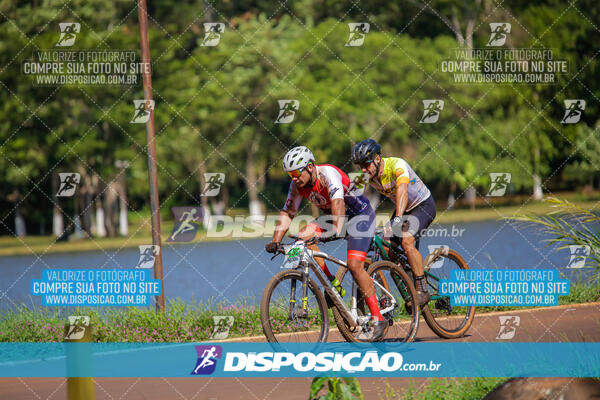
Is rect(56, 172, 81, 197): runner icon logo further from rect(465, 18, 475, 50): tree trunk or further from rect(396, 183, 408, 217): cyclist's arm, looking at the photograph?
rect(465, 18, 475, 50): tree trunk

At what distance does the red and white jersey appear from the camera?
883 cm

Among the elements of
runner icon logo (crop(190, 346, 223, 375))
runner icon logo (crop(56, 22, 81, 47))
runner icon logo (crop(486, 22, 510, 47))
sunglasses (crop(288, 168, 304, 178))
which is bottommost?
runner icon logo (crop(190, 346, 223, 375))

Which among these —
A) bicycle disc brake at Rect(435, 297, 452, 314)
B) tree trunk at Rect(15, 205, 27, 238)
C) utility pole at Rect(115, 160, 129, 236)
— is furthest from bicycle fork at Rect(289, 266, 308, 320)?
tree trunk at Rect(15, 205, 27, 238)

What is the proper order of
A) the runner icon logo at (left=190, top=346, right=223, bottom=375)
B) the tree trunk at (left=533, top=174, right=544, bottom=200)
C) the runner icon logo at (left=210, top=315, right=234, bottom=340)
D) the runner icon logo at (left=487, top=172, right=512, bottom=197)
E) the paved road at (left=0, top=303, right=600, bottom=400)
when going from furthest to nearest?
the tree trunk at (left=533, top=174, right=544, bottom=200) < the runner icon logo at (left=487, top=172, right=512, bottom=197) < the runner icon logo at (left=210, top=315, right=234, bottom=340) < the runner icon logo at (left=190, top=346, right=223, bottom=375) < the paved road at (left=0, top=303, right=600, bottom=400)

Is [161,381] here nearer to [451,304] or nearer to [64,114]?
[451,304]

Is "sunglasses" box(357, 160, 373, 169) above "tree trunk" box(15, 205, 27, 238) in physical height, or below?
above

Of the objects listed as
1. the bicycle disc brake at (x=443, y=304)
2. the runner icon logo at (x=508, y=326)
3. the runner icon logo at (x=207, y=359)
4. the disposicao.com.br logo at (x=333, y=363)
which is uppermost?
the bicycle disc brake at (x=443, y=304)

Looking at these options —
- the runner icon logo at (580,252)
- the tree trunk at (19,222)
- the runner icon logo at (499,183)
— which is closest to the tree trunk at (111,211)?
the tree trunk at (19,222)

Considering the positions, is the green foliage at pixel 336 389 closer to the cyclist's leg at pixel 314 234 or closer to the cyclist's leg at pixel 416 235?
the cyclist's leg at pixel 314 234

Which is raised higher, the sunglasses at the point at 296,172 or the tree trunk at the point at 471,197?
the sunglasses at the point at 296,172

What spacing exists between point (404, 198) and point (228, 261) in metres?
21.5

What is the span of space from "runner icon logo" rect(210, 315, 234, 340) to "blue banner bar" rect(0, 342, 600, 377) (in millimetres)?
559

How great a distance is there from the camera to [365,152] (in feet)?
30.2

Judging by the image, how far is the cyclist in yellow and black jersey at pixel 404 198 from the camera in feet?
30.7
